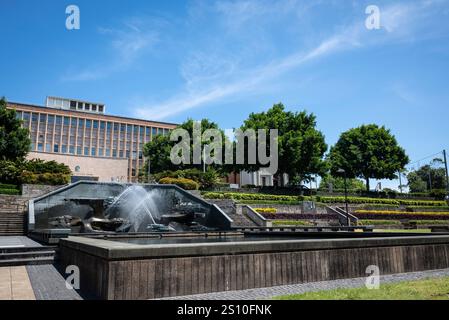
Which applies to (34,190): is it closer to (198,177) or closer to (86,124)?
(198,177)

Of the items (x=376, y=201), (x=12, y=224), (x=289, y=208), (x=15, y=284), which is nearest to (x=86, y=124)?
(x=289, y=208)

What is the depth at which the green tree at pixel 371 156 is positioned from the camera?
200 ft

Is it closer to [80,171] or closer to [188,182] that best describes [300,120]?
[188,182]

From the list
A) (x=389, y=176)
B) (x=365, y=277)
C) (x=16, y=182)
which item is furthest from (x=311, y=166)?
(x=365, y=277)

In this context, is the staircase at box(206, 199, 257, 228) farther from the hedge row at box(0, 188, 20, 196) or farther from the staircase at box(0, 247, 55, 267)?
the staircase at box(0, 247, 55, 267)

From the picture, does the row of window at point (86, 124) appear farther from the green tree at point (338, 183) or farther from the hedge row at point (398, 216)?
the green tree at point (338, 183)

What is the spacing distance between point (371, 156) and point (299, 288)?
59.9 meters

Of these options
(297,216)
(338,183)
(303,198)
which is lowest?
(297,216)

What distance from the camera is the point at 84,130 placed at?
86.9 metres

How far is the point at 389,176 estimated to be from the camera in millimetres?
61562

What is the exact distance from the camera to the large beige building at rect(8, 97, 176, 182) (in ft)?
Result: 266
